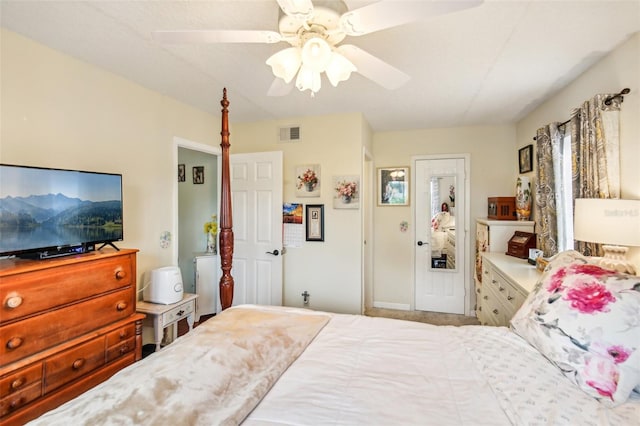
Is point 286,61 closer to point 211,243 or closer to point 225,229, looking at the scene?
point 225,229

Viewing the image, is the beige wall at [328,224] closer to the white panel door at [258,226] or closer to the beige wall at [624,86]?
the white panel door at [258,226]

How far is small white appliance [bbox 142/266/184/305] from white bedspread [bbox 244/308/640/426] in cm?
154

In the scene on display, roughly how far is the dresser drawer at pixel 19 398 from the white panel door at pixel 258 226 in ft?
6.17

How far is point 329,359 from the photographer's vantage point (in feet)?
3.98

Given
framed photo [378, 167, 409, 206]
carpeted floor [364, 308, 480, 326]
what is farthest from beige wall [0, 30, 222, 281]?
carpeted floor [364, 308, 480, 326]

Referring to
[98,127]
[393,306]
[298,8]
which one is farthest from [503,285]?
[98,127]

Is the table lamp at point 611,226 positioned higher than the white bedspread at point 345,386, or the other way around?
the table lamp at point 611,226

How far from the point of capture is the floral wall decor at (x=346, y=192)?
3131 millimetres

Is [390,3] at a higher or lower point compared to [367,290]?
higher

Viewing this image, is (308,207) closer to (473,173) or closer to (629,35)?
(473,173)

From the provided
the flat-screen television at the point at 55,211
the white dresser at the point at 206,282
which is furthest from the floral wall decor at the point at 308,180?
the flat-screen television at the point at 55,211

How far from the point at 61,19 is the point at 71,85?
511 millimetres

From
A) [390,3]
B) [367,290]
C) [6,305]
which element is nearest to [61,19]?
[6,305]

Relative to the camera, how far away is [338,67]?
1.35 m
